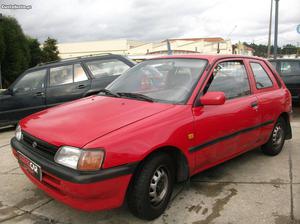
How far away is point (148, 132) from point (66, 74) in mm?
5173

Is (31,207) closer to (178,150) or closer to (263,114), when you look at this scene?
(178,150)

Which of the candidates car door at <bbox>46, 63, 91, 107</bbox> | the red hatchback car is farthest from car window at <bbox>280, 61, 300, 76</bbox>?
car door at <bbox>46, 63, 91, 107</bbox>

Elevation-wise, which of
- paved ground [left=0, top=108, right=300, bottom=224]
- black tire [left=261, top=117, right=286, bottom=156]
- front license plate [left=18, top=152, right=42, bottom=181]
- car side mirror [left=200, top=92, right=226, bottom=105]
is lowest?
paved ground [left=0, top=108, right=300, bottom=224]

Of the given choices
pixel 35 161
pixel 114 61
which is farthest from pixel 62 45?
pixel 35 161

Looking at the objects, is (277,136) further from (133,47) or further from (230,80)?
(133,47)

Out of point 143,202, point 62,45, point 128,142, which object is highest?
point 62,45

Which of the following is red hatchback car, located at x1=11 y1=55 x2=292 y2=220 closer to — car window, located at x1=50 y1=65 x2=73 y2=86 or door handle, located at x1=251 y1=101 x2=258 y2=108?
door handle, located at x1=251 y1=101 x2=258 y2=108

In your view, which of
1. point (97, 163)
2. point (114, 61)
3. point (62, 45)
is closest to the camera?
point (97, 163)

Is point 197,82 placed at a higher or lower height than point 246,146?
higher

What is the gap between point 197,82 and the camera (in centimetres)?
371

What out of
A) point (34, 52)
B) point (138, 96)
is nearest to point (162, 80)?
point (138, 96)

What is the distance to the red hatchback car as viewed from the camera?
282 cm

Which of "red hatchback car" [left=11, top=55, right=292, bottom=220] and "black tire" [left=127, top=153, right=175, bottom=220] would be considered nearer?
"red hatchback car" [left=11, top=55, right=292, bottom=220]

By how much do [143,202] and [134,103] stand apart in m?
1.05
